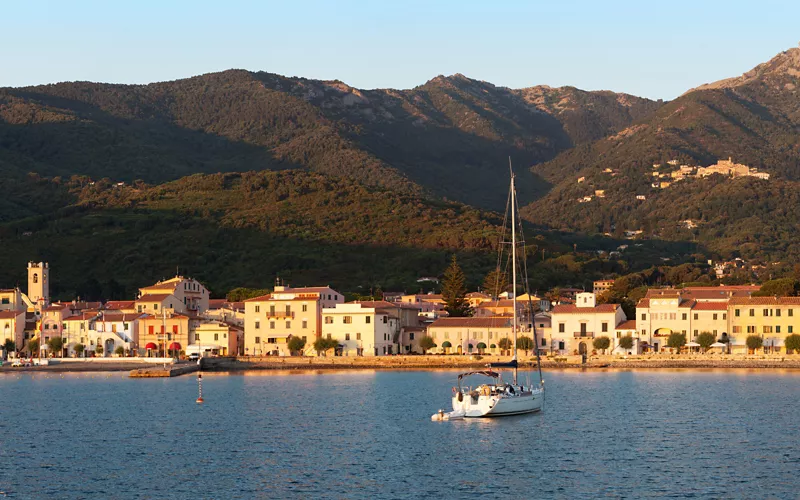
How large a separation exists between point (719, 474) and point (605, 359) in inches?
2278

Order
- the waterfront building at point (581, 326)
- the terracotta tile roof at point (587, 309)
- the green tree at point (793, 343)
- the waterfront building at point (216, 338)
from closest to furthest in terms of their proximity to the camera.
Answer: the green tree at point (793, 343), the waterfront building at point (581, 326), the terracotta tile roof at point (587, 309), the waterfront building at point (216, 338)

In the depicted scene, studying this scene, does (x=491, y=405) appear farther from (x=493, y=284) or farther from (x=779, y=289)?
(x=493, y=284)

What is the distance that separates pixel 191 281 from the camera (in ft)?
398

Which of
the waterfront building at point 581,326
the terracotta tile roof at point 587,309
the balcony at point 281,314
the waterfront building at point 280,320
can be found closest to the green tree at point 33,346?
the waterfront building at point 280,320

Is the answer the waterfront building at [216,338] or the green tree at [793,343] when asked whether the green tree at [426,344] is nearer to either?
the waterfront building at [216,338]

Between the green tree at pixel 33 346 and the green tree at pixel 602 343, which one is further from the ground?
the green tree at pixel 33 346

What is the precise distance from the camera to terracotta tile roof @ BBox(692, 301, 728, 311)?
102m

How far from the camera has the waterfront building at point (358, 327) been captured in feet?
342

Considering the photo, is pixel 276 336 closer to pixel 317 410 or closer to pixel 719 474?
pixel 317 410

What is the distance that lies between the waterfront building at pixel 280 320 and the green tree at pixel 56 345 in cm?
1687

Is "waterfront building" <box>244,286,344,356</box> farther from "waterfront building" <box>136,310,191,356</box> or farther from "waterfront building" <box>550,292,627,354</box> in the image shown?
"waterfront building" <box>550,292,627,354</box>

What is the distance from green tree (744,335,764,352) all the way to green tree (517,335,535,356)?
16639 mm

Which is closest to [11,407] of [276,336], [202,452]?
[202,452]

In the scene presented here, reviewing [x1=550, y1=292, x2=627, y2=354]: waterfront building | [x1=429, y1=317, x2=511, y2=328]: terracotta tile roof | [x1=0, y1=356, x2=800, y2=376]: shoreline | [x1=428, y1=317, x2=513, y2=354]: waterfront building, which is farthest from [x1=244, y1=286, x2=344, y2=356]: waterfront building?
[x1=550, y1=292, x2=627, y2=354]: waterfront building
